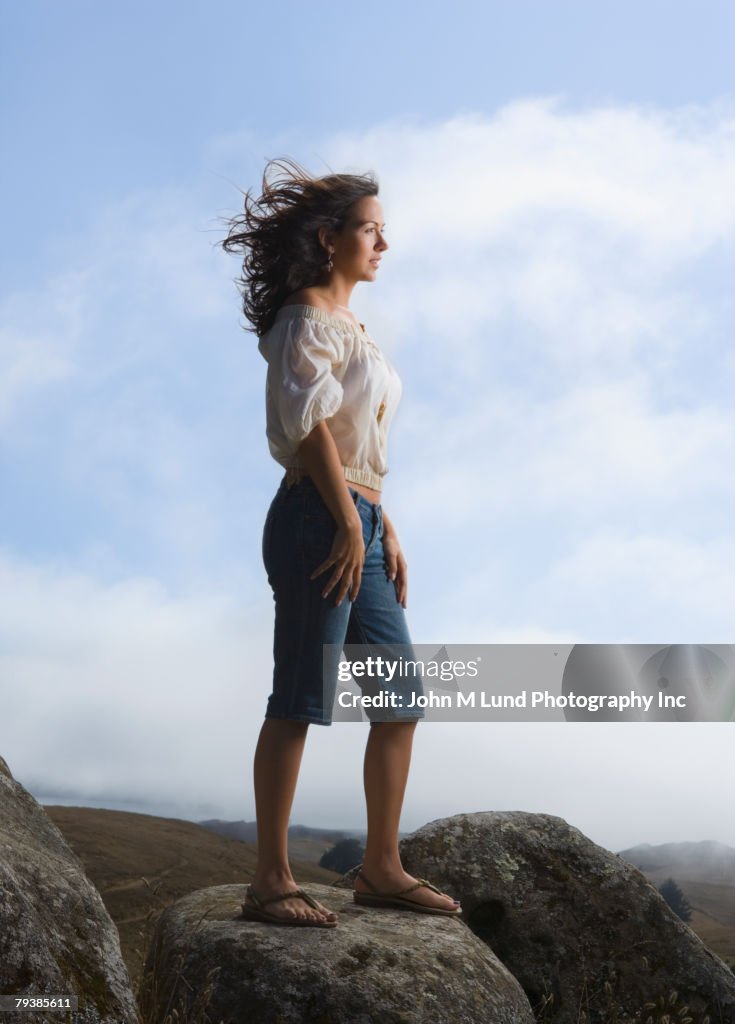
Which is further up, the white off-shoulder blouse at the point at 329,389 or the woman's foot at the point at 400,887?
the white off-shoulder blouse at the point at 329,389

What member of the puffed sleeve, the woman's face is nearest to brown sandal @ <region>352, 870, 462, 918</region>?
the puffed sleeve

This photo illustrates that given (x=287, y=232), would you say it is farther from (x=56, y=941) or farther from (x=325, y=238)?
(x=56, y=941)

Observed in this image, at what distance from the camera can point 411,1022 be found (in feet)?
14.1

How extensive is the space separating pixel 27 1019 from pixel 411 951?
191cm

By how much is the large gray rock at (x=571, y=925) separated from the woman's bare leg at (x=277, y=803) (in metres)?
1.45

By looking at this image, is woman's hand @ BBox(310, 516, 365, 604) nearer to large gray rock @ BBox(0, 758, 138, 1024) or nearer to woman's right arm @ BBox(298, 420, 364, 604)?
woman's right arm @ BBox(298, 420, 364, 604)

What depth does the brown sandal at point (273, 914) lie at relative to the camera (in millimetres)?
4684

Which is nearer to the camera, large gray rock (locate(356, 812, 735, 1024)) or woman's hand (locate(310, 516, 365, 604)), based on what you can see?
woman's hand (locate(310, 516, 365, 604))

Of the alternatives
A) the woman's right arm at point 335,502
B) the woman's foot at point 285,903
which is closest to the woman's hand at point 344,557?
the woman's right arm at point 335,502

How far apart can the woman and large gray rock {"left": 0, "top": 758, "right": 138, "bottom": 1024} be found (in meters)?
1.06

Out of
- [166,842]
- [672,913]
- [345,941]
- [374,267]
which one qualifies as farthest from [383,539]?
[166,842]

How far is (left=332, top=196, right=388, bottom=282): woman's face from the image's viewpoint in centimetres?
521

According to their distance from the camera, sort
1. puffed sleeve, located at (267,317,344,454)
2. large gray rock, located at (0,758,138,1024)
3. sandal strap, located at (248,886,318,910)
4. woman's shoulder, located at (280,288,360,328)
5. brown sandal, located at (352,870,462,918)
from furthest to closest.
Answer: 1. brown sandal, located at (352,870,462,918)
2. woman's shoulder, located at (280,288,360,328)
3. sandal strap, located at (248,886,318,910)
4. puffed sleeve, located at (267,317,344,454)
5. large gray rock, located at (0,758,138,1024)

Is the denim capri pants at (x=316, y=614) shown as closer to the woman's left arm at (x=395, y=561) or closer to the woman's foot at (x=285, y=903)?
the woman's left arm at (x=395, y=561)
